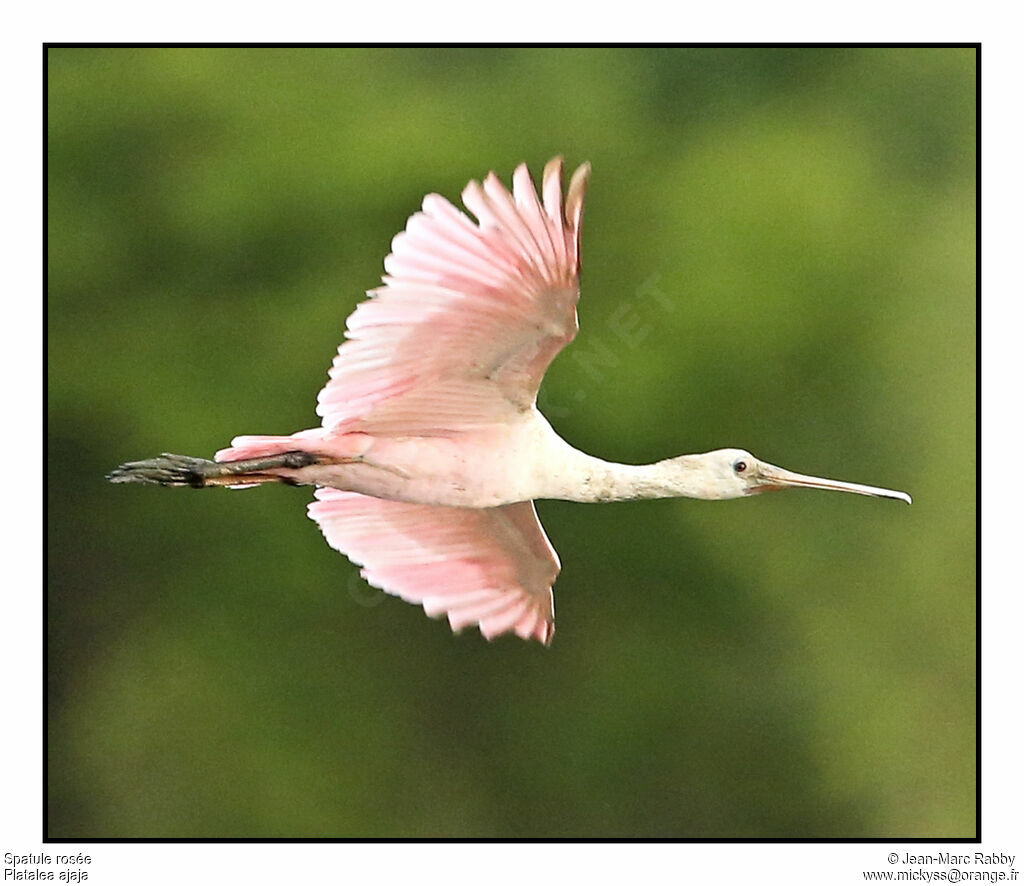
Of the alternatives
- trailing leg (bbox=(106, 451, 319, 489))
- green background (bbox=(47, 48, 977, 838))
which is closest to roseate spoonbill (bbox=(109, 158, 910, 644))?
trailing leg (bbox=(106, 451, 319, 489))

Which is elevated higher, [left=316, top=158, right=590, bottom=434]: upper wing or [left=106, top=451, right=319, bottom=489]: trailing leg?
[left=316, top=158, right=590, bottom=434]: upper wing

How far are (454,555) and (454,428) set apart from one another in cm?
58

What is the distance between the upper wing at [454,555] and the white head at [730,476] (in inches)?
19.2

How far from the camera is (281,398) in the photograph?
6281 mm

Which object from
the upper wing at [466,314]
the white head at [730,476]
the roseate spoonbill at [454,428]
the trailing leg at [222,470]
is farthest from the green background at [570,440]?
the upper wing at [466,314]

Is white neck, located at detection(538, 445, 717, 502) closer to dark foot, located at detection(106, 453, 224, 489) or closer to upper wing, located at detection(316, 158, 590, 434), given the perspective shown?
upper wing, located at detection(316, 158, 590, 434)

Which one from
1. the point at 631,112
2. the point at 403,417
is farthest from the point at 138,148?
the point at 403,417

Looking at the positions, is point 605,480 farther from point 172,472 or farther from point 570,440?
point 570,440

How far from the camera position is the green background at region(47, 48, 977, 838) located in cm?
590

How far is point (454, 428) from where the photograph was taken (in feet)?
14.0

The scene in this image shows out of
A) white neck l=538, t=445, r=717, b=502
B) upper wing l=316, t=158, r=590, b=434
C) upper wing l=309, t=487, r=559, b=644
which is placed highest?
upper wing l=316, t=158, r=590, b=434

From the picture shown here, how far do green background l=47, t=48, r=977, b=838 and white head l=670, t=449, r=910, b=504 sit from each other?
1.20 m

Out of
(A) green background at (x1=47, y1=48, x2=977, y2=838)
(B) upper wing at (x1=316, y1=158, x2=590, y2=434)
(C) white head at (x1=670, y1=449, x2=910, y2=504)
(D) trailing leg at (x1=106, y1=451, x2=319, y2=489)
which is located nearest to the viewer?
(B) upper wing at (x1=316, y1=158, x2=590, y2=434)
